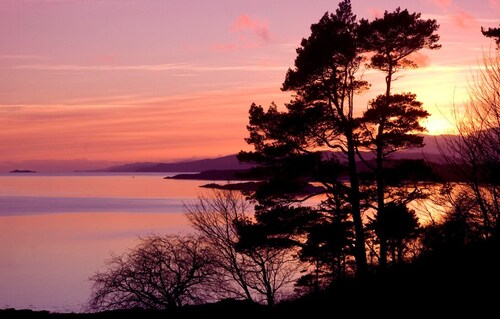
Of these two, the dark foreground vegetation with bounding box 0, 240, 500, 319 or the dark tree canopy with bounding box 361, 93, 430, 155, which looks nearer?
the dark foreground vegetation with bounding box 0, 240, 500, 319

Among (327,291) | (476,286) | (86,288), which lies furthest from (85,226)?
(476,286)

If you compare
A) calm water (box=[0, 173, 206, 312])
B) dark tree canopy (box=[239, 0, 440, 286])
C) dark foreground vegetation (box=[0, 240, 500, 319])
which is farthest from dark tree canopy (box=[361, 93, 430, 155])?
calm water (box=[0, 173, 206, 312])

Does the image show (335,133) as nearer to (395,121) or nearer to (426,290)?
(395,121)

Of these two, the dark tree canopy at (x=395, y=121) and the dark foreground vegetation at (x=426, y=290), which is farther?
the dark tree canopy at (x=395, y=121)

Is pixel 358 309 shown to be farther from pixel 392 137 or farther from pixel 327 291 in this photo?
pixel 392 137

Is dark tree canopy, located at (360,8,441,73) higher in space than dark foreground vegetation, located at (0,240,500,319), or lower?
higher

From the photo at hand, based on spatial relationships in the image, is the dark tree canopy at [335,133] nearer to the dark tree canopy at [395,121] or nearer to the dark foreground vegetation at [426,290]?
the dark tree canopy at [395,121]

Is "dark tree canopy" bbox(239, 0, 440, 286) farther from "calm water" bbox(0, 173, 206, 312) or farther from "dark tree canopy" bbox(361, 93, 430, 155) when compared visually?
"calm water" bbox(0, 173, 206, 312)

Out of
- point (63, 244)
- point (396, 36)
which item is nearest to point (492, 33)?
point (396, 36)

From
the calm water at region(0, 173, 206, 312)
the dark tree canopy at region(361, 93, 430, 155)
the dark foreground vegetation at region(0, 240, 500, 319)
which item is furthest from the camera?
the calm water at region(0, 173, 206, 312)

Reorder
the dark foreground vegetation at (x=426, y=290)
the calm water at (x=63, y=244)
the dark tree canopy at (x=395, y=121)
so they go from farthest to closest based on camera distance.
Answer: the calm water at (x=63, y=244) → the dark tree canopy at (x=395, y=121) → the dark foreground vegetation at (x=426, y=290)

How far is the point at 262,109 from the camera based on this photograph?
30.0 meters

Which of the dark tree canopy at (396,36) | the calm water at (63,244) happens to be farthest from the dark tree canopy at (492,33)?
the calm water at (63,244)

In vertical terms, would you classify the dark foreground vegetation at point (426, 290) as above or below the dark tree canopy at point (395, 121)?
below
